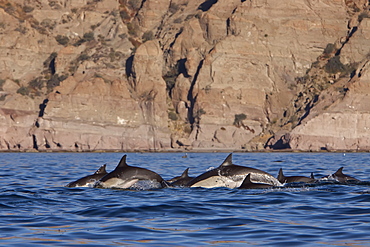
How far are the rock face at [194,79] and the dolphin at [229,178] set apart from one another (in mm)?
86585

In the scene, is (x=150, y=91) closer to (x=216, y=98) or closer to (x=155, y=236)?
(x=216, y=98)

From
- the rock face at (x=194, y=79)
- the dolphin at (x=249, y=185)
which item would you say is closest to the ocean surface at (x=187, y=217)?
the dolphin at (x=249, y=185)

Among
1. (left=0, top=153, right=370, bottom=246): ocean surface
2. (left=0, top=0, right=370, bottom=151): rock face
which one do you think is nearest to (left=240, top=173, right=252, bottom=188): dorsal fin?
(left=0, top=153, right=370, bottom=246): ocean surface

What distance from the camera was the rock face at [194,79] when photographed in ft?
369

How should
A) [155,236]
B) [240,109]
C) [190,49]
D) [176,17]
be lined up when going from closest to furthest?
[155,236]
[240,109]
[190,49]
[176,17]

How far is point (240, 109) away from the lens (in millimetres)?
120188

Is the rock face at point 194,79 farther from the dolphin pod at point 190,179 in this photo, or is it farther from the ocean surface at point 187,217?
the ocean surface at point 187,217

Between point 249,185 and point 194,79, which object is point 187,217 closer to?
point 249,185

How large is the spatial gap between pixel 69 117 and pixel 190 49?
32835 millimetres

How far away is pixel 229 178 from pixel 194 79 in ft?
351

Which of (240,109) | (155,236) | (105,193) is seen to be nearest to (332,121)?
(240,109)

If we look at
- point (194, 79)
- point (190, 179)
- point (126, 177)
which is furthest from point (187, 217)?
point (194, 79)

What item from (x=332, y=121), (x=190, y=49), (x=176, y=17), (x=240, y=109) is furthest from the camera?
(x=176, y=17)

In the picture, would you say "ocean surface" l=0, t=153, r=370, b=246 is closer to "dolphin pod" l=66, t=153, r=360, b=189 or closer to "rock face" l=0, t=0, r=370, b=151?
"dolphin pod" l=66, t=153, r=360, b=189
